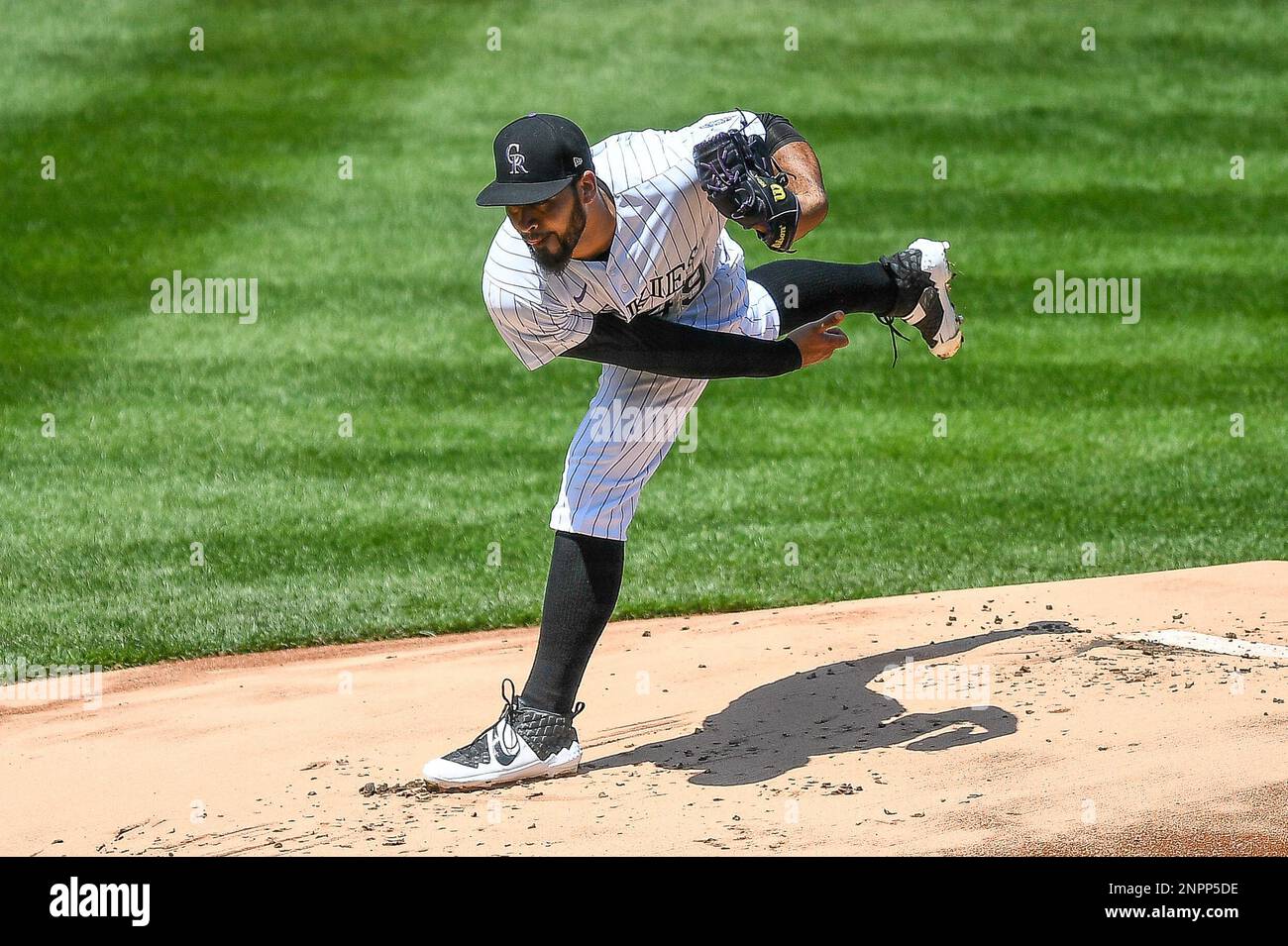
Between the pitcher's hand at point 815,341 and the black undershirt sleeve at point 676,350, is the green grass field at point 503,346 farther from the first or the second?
the black undershirt sleeve at point 676,350

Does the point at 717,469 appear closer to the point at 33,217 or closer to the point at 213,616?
the point at 213,616

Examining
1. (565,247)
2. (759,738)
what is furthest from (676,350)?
(759,738)

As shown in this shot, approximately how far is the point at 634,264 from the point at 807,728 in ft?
4.87

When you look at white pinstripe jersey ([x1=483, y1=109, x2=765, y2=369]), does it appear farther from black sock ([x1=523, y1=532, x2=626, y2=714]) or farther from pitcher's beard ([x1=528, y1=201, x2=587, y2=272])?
black sock ([x1=523, y1=532, x2=626, y2=714])

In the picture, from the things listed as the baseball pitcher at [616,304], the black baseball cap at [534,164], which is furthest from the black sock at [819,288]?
the black baseball cap at [534,164]

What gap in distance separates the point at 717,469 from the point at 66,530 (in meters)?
3.40

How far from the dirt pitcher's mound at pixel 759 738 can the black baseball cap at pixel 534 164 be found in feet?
5.29

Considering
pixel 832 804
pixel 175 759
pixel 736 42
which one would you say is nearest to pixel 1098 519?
pixel 832 804

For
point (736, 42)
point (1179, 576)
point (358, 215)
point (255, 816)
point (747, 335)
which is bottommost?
point (255, 816)

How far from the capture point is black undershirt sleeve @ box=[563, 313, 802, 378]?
416 centimetres

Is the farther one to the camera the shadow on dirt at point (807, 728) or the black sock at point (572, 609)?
the black sock at point (572, 609)

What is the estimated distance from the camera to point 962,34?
55.9ft

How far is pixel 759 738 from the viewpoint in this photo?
181 inches

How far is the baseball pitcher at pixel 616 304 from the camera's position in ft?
13.3
